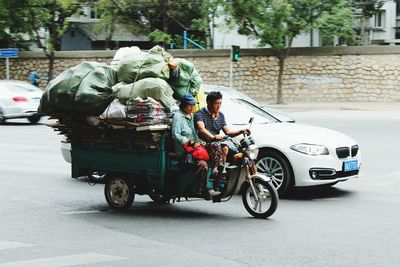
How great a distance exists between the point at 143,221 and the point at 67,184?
347 cm

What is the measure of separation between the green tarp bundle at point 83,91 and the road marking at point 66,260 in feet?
8.45

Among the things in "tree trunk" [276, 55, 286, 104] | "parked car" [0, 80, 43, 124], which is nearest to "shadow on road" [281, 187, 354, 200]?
"parked car" [0, 80, 43, 124]

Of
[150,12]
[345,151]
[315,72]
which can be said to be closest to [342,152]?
[345,151]

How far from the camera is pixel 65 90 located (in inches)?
355

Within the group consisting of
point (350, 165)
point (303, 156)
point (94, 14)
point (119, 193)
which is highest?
point (94, 14)

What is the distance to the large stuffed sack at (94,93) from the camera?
29.0ft

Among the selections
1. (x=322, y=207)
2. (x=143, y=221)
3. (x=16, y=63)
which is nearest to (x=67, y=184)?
(x=143, y=221)

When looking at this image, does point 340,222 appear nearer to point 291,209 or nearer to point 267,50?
point 291,209

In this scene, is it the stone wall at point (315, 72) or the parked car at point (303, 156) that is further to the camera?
the stone wall at point (315, 72)

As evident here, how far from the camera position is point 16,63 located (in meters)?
42.4

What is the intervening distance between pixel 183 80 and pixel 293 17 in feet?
82.1

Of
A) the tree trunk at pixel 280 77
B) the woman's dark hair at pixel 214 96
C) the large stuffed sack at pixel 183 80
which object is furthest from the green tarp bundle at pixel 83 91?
the tree trunk at pixel 280 77

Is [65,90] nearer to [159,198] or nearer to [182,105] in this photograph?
[182,105]

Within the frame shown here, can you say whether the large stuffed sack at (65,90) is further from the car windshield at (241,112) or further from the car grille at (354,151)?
the car grille at (354,151)
